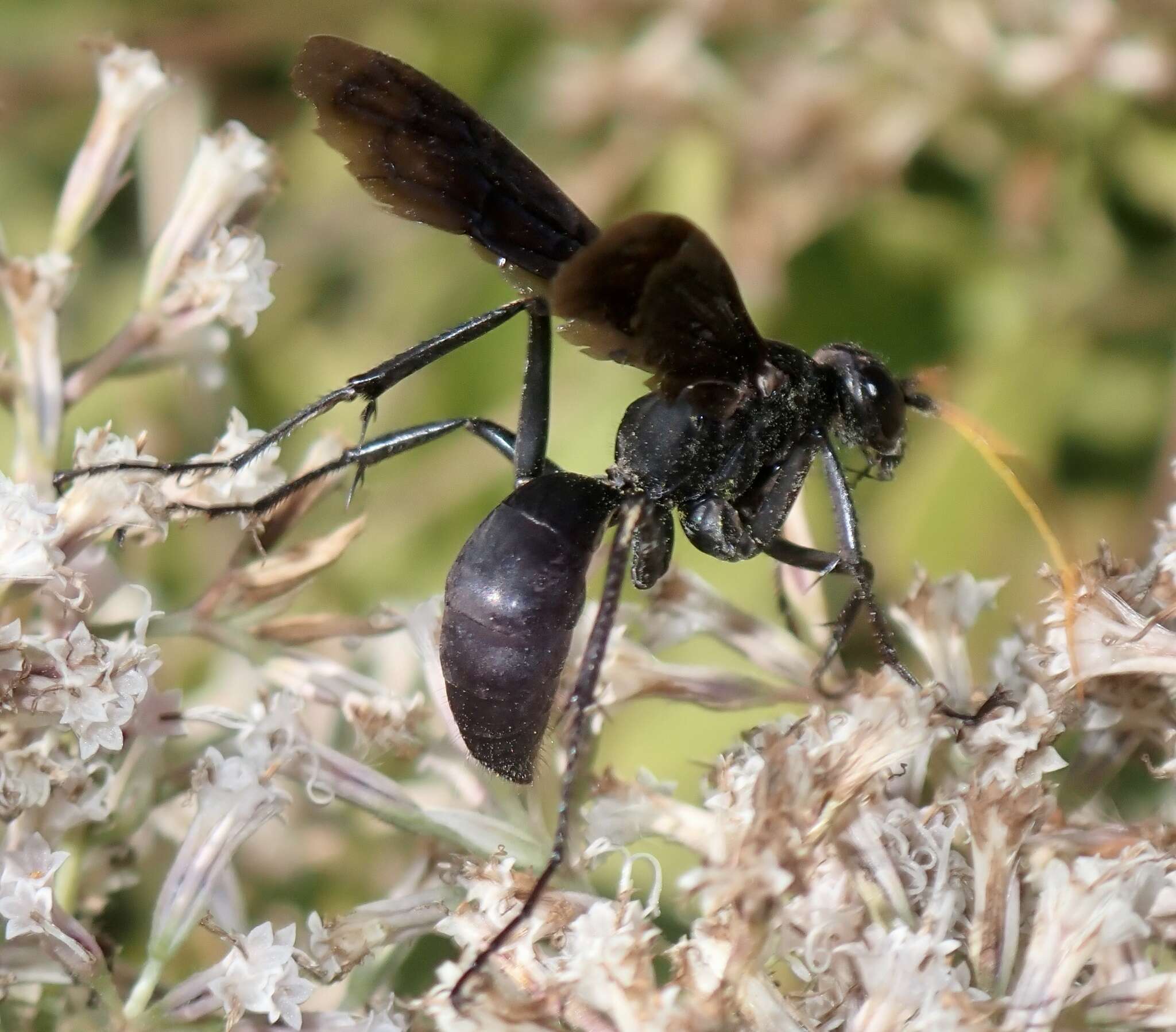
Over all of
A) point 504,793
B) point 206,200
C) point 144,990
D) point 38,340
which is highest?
point 206,200

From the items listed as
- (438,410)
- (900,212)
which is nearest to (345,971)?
(438,410)

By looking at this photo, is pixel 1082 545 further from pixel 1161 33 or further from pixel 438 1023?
pixel 438 1023

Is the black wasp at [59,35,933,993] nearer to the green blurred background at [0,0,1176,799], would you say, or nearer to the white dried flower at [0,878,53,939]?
the white dried flower at [0,878,53,939]

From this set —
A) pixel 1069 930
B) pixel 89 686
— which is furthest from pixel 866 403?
pixel 89 686

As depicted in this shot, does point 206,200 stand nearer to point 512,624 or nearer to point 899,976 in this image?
point 512,624

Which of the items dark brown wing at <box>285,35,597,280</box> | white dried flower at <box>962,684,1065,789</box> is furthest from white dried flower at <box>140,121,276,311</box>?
white dried flower at <box>962,684,1065,789</box>

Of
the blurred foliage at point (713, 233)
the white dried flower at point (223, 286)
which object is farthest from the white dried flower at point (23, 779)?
the blurred foliage at point (713, 233)

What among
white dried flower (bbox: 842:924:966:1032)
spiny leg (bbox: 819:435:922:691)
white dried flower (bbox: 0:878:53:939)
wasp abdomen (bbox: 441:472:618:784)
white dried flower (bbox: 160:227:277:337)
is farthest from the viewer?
white dried flower (bbox: 160:227:277:337)

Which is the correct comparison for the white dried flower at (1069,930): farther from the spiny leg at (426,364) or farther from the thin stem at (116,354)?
the thin stem at (116,354)
